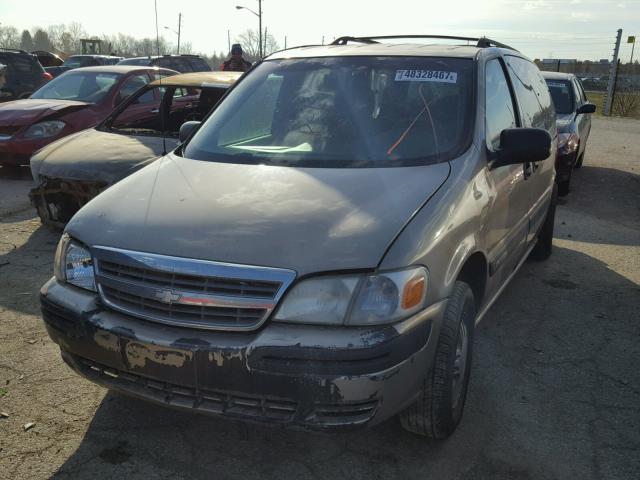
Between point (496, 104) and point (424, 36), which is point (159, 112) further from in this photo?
point (496, 104)

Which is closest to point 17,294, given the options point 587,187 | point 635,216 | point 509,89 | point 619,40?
point 509,89

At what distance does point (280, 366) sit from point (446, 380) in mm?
783

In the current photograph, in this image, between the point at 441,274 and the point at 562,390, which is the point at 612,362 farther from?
the point at 441,274

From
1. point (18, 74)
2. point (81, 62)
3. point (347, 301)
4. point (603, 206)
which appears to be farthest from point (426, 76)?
point (81, 62)

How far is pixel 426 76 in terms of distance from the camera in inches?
136

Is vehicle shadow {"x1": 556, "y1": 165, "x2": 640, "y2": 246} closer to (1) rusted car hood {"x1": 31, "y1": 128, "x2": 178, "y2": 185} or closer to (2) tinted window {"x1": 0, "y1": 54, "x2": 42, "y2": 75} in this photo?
(1) rusted car hood {"x1": 31, "y1": 128, "x2": 178, "y2": 185}

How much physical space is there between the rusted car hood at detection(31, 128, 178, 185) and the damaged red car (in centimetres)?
227

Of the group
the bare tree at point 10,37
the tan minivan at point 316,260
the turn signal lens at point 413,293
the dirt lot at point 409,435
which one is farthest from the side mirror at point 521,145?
the bare tree at point 10,37

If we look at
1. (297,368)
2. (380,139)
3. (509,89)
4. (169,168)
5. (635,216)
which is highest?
(509,89)

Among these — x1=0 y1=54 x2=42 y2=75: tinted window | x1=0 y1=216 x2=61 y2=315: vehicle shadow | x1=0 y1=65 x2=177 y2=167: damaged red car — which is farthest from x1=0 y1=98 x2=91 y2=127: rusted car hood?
x1=0 y1=54 x2=42 y2=75: tinted window

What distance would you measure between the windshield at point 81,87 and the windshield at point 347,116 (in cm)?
597

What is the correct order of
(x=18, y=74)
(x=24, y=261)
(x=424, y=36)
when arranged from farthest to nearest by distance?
(x=18, y=74) → (x=24, y=261) → (x=424, y=36)

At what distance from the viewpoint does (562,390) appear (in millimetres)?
3375

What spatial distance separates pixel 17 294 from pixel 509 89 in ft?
12.3
